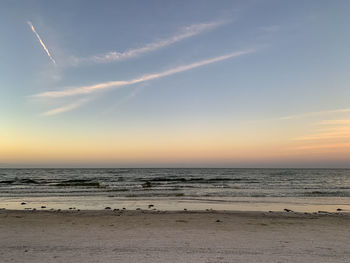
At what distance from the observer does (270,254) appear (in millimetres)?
6234

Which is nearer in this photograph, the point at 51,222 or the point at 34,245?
the point at 34,245

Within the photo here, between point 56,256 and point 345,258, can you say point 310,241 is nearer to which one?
point 345,258

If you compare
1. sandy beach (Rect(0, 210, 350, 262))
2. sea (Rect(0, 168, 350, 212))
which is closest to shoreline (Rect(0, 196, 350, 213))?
sea (Rect(0, 168, 350, 212))

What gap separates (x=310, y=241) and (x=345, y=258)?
1.65 metres

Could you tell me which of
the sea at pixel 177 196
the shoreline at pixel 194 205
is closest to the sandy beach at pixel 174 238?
the shoreline at pixel 194 205

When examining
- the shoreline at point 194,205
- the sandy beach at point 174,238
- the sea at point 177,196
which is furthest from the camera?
the sea at point 177,196

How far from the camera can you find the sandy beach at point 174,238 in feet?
19.8

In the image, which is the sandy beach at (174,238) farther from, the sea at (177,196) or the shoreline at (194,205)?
the sea at (177,196)

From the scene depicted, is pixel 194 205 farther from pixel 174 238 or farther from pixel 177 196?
pixel 174 238

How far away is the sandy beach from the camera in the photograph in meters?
6.04

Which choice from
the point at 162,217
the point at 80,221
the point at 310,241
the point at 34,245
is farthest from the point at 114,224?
the point at 310,241

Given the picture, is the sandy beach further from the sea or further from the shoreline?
the sea

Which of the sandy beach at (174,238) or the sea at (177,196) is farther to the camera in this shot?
the sea at (177,196)

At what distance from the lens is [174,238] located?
7859 millimetres
